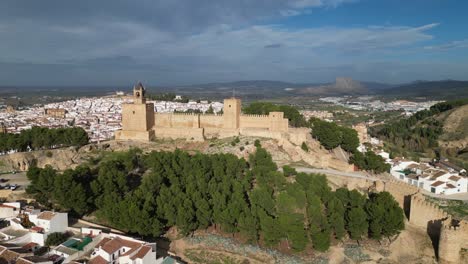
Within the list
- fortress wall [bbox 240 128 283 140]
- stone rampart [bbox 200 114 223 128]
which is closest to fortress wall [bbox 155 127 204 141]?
stone rampart [bbox 200 114 223 128]

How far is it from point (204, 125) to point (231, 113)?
284 centimetres

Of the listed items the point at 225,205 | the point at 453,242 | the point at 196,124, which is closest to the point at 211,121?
the point at 196,124

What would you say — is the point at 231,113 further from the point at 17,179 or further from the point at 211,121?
the point at 17,179

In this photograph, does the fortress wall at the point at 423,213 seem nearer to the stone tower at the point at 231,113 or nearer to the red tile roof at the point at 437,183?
the red tile roof at the point at 437,183

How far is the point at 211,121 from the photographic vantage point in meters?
32.4

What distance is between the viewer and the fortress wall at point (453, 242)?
1761 centimetres

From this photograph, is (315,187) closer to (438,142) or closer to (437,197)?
(437,197)

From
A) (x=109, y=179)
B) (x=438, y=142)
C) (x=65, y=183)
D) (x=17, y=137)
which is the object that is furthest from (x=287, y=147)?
(x=438, y=142)

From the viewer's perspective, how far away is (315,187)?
859 inches

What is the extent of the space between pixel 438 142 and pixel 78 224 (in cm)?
5099

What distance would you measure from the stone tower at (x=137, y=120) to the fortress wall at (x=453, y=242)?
73.2 ft

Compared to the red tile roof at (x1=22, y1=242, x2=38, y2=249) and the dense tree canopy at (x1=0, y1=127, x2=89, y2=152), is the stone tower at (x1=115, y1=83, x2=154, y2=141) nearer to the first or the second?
the dense tree canopy at (x1=0, y1=127, x2=89, y2=152)

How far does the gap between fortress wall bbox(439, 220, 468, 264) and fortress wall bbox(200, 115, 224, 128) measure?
1911 cm

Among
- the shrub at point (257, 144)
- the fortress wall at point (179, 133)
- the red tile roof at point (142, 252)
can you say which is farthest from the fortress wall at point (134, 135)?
the red tile roof at point (142, 252)
